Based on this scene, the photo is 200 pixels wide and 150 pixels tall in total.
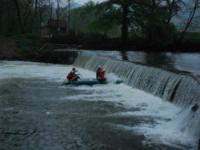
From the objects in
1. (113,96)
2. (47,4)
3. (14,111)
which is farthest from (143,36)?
(14,111)

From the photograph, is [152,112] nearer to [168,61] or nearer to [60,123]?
[60,123]

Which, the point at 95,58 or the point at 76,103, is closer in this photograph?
the point at 76,103

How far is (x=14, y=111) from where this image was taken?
47.2 ft

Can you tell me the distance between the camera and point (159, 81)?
57.7ft

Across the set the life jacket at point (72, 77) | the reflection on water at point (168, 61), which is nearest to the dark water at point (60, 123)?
the life jacket at point (72, 77)

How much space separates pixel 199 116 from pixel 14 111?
633 cm

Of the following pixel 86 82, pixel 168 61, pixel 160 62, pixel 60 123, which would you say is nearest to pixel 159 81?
pixel 86 82

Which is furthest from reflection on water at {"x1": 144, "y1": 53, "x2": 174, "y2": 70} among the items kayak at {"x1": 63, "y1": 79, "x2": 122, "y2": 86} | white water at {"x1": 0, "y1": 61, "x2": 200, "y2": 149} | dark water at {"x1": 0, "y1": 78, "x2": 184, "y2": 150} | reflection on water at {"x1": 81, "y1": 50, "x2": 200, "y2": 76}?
dark water at {"x1": 0, "y1": 78, "x2": 184, "y2": 150}

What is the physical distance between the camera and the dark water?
10695mm

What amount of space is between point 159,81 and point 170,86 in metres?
1.21

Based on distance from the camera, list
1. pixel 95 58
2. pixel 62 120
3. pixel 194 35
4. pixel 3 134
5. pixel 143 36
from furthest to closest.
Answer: pixel 194 35 → pixel 143 36 → pixel 95 58 → pixel 62 120 → pixel 3 134

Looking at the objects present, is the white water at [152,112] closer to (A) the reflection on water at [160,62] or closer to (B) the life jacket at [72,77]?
(B) the life jacket at [72,77]

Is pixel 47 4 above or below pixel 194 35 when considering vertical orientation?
above

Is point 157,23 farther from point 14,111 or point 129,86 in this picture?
point 14,111
